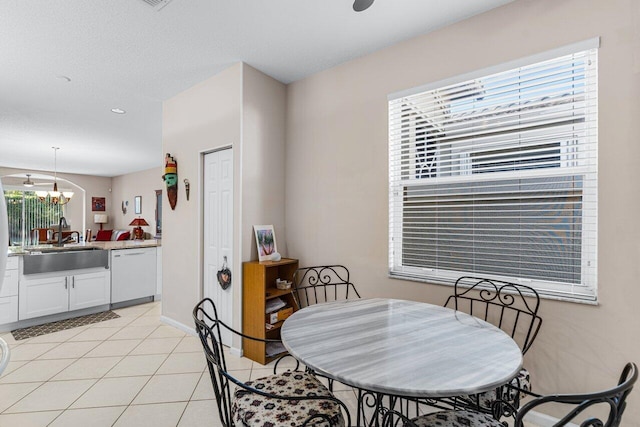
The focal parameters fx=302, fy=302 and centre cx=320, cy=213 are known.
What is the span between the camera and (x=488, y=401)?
57.7 inches

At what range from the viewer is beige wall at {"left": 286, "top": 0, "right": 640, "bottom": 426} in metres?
1.65

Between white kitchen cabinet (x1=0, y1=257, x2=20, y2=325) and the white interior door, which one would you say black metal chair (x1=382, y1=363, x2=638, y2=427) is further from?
white kitchen cabinet (x1=0, y1=257, x2=20, y2=325)

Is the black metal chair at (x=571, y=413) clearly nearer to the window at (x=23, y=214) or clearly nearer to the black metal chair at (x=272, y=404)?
the black metal chair at (x=272, y=404)

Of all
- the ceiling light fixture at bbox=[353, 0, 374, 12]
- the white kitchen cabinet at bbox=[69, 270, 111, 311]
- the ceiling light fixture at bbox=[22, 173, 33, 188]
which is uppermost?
the ceiling light fixture at bbox=[353, 0, 374, 12]

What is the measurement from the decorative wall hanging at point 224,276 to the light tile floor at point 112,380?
2.16 ft

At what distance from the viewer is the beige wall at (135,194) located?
26.7 ft

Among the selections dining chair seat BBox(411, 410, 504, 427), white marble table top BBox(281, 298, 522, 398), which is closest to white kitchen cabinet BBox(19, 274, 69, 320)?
white marble table top BBox(281, 298, 522, 398)

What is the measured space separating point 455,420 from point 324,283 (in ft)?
5.70

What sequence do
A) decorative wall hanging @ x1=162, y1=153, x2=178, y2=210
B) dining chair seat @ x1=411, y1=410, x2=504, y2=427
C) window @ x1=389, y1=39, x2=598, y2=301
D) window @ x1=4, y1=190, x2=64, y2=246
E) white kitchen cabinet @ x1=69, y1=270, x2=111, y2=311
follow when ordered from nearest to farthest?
dining chair seat @ x1=411, y1=410, x2=504, y2=427 < window @ x1=389, y1=39, x2=598, y2=301 < decorative wall hanging @ x1=162, y1=153, x2=178, y2=210 < white kitchen cabinet @ x1=69, y1=270, x2=111, y2=311 < window @ x1=4, y1=190, x2=64, y2=246

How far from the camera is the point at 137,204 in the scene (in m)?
8.67

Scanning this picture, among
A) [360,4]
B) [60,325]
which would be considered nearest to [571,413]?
[360,4]

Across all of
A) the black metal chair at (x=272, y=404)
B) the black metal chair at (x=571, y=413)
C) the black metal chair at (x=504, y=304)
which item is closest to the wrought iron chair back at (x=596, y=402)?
the black metal chair at (x=571, y=413)

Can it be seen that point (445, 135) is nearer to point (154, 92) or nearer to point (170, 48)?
point (170, 48)

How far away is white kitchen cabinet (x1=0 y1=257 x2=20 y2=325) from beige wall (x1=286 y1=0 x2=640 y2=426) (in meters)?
3.19
